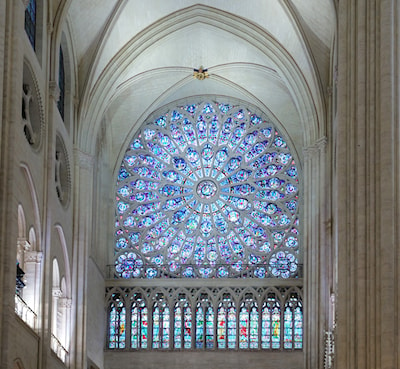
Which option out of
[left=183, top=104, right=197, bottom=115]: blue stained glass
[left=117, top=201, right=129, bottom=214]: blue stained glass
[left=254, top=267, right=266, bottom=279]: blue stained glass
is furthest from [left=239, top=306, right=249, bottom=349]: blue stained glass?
[left=183, top=104, right=197, bottom=115]: blue stained glass

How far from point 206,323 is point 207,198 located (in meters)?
3.67

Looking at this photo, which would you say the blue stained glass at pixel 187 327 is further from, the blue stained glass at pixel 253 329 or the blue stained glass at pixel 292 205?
the blue stained glass at pixel 292 205

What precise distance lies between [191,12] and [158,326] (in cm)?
862

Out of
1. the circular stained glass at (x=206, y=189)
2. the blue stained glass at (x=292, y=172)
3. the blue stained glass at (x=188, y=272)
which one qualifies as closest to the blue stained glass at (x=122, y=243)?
the blue stained glass at (x=188, y=272)

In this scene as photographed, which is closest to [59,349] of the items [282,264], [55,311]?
[55,311]

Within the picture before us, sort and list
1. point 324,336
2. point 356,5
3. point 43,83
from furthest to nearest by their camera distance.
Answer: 1. point 324,336
2. point 43,83
3. point 356,5

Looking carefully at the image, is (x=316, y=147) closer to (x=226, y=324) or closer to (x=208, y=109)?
(x=226, y=324)

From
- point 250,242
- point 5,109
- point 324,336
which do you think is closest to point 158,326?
point 250,242

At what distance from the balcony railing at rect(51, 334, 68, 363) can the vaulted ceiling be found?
520cm

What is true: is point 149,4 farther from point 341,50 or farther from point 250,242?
point 341,50

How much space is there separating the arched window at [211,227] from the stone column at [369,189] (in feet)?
43.0

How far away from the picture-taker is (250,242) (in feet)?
121

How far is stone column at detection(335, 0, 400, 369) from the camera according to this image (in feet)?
68.7

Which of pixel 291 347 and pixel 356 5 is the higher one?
pixel 356 5
